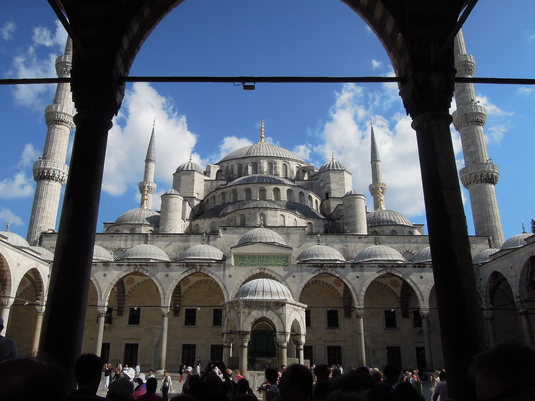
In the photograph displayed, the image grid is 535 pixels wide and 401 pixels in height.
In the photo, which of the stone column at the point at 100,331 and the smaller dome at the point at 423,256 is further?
the smaller dome at the point at 423,256

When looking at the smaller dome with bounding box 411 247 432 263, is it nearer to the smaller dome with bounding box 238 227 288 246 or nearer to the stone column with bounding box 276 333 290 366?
the smaller dome with bounding box 238 227 288 246

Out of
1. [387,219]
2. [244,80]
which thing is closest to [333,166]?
[387,219]

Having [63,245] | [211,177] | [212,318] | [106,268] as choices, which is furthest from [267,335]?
[211,177]

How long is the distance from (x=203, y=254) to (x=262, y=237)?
2846mm

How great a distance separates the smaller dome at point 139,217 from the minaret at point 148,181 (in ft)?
5.42

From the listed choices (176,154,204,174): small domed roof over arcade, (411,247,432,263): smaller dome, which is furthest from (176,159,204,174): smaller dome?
(411,247,432,263): smaller dome

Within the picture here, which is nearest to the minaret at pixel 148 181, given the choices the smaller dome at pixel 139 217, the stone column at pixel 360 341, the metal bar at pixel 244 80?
the smaller dome at pixel 139 217

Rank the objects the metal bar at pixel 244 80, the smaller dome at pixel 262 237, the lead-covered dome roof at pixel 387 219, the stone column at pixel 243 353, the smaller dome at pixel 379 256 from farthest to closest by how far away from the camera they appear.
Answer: the lead-covered dome roof at pixel 387 219
the smaller dome at pixel 262 237
the smaller dome at pixel 379 256
the stone column at pixel 243 353
the metal bar at pixel 244 80

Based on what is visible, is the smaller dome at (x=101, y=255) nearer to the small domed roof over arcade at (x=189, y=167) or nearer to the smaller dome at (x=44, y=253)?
the smaller dome at (x=44, y=253)

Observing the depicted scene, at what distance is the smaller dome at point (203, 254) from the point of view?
20769 millimetres

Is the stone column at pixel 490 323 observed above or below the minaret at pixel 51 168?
below

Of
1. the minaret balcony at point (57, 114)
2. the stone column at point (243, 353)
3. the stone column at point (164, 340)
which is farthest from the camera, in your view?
the minaret balcony at point (57, 114)

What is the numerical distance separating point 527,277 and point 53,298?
55.8ft

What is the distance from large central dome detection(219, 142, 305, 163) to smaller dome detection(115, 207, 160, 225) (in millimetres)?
7974
